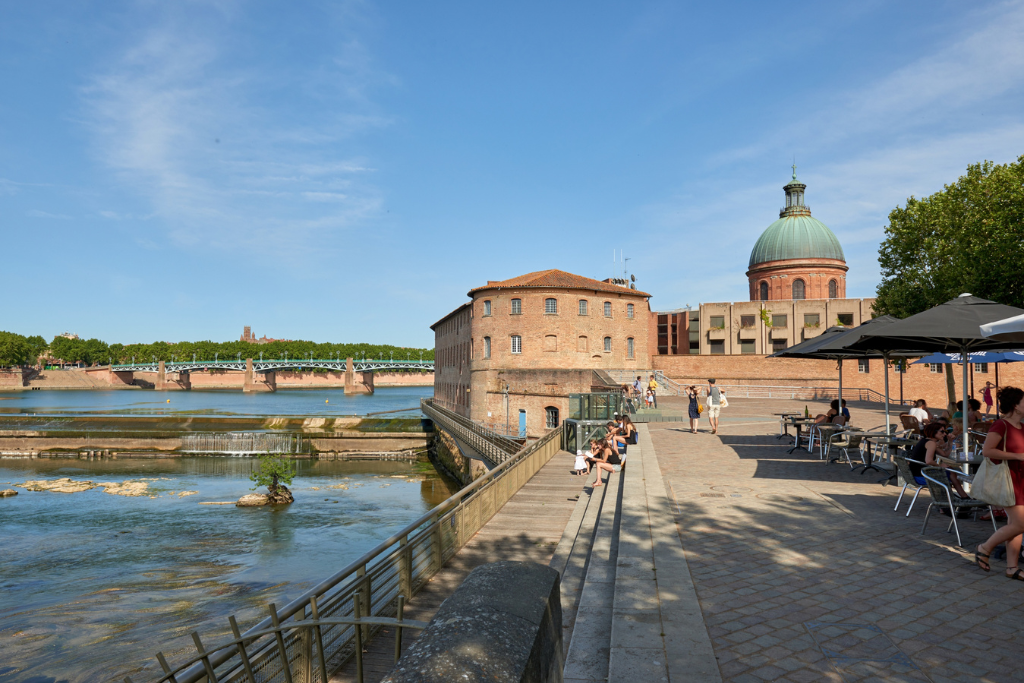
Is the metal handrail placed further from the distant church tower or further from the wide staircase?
the distant church tower

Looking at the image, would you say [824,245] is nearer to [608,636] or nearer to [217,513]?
[217,513]

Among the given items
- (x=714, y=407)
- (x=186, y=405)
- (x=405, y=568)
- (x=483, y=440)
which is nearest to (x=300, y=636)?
(x=405, y=568)

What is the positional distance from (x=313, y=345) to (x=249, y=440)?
125 metres

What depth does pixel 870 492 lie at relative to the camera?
960cm

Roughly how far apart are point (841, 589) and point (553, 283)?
41458mm

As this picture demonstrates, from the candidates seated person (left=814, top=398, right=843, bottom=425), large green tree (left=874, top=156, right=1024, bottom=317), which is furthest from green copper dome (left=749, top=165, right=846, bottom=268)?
seated person (left=814, top=398, right=843, bottom=425)

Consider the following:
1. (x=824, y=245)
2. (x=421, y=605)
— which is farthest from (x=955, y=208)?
(x=824, y=245)

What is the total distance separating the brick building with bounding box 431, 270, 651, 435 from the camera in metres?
41.7

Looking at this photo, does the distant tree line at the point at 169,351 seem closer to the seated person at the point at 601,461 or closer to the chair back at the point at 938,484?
the seated person at the point at 601,461

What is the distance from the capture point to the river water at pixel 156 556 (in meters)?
12.5

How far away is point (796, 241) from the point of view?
70.7 m

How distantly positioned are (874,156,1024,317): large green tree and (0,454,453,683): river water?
22969 millimetres

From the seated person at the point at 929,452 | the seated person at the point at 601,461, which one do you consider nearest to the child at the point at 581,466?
the seated person at the point at 601,461

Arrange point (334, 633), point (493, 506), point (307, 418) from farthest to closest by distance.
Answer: point (307, 418)
point (493, 506)
point (334, 633)
